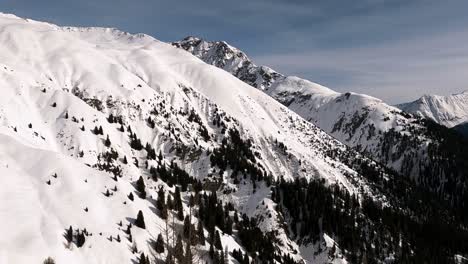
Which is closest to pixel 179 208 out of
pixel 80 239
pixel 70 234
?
pixel 80 239

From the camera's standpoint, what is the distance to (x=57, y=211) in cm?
6022

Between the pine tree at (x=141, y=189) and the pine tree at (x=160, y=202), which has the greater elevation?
the pine tree at (x=141, y=189)

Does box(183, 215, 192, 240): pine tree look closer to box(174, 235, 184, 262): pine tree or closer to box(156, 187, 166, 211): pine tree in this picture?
box(156, 187, 166, 211): pine tree

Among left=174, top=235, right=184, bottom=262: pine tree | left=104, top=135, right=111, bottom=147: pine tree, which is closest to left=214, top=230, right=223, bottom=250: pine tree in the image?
left=174, top=235, right=184, bottom=262: pine tree

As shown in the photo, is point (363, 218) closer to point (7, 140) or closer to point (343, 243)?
point (343, 243)

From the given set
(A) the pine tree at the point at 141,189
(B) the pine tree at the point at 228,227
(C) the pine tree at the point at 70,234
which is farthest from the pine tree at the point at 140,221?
(B) the pine tree at the point at 228,227

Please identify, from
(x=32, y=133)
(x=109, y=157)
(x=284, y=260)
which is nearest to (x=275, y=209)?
(x=284, y=260)

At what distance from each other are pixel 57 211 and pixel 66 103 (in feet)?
254

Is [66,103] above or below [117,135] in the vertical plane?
above

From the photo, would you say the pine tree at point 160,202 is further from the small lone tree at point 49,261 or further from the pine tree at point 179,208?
the small lone tree at point 49,261

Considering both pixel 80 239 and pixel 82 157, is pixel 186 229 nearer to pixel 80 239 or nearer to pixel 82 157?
pixel 80 239

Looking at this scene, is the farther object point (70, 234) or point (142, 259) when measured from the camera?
point (142, 259)

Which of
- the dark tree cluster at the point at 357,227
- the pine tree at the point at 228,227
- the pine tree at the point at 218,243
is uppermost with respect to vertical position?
the pine tree at the point at 218,243

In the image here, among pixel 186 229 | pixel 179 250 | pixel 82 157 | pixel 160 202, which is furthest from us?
pixel 82 157
